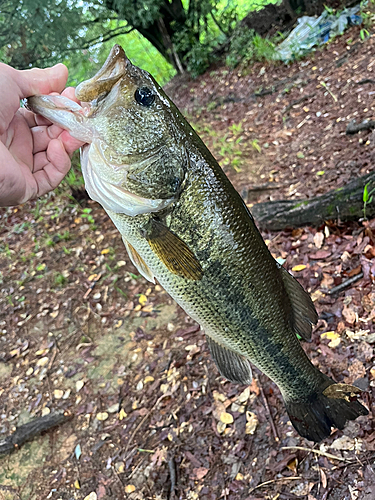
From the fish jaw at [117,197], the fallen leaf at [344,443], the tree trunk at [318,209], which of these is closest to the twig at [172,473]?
the fallen leaf at [344,443]

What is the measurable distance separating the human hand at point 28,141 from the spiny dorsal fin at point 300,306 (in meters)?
→ 1.44

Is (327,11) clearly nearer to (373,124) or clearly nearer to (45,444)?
(373,124)

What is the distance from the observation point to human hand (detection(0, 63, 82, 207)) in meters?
1.83

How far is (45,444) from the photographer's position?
3.59 meters

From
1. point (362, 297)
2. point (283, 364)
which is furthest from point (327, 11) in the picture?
point (283, 364)

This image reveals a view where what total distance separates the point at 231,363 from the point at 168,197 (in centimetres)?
102

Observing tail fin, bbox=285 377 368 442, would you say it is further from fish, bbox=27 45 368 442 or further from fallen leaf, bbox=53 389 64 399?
fallen leaf, bbox=53 389 64 399

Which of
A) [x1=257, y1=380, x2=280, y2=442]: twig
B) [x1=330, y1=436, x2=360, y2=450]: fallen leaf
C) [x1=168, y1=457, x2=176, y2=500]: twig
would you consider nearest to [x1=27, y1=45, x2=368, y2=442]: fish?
[x1=330, y1=436, x2=360, y2=450]: fallen leaf

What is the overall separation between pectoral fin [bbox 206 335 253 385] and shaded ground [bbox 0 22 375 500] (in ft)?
3.04

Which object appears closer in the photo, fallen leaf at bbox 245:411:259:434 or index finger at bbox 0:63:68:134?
index finger at bbox 0:63:68:134

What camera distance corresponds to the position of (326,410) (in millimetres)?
2064

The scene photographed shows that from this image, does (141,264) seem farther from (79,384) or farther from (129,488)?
(79,384)

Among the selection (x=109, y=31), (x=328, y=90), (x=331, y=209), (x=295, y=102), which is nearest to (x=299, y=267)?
(x=331, y=209)

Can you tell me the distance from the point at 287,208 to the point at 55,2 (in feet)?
19.8
